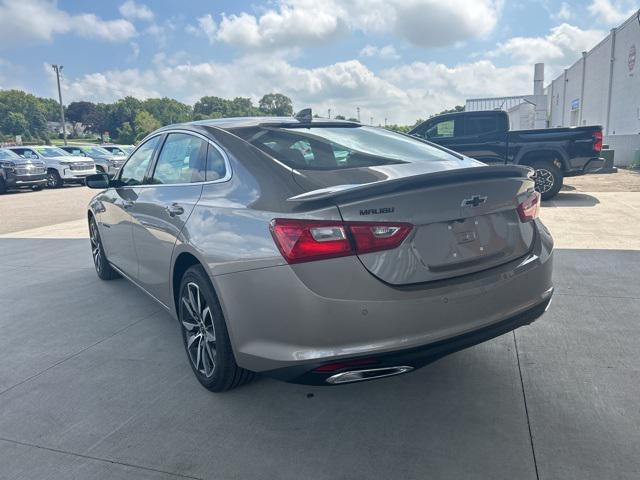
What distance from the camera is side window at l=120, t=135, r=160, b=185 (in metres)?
4.15

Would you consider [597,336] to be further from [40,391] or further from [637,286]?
[40,391]

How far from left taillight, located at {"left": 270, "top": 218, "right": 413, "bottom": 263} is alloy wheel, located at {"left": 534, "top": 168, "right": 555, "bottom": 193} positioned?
9060 mm

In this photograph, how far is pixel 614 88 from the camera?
26.2 meters

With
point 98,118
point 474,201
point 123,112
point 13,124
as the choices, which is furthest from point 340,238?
point 98,118

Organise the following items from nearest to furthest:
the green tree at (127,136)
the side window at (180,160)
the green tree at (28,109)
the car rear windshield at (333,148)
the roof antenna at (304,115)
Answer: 1. the car rear windshield at (333,148)
2. the side window at (180,160)
3. the roof antenna at (304,115)
4. the green tree at (127,136)
5. the green tree at (28,109)

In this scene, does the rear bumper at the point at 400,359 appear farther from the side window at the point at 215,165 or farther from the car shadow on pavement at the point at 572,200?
the car shadow on pavement at the point at 572,200

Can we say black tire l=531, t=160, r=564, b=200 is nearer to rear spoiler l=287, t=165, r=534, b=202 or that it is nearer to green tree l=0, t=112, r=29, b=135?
rear spoiler l=287, t=165, r=534, b=202

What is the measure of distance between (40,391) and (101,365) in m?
0.41

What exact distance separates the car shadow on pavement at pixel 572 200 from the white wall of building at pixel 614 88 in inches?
408

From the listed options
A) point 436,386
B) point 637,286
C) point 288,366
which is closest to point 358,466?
point 288,366

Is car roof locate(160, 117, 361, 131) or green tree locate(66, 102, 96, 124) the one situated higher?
green tree locate(66, 102, 96, 124)

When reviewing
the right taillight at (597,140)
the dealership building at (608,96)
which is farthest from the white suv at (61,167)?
the dealership building at (608,96)

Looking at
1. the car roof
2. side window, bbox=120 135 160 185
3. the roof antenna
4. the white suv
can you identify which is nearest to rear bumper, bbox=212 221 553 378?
the car roof

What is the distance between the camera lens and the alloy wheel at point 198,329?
9.77 ft
